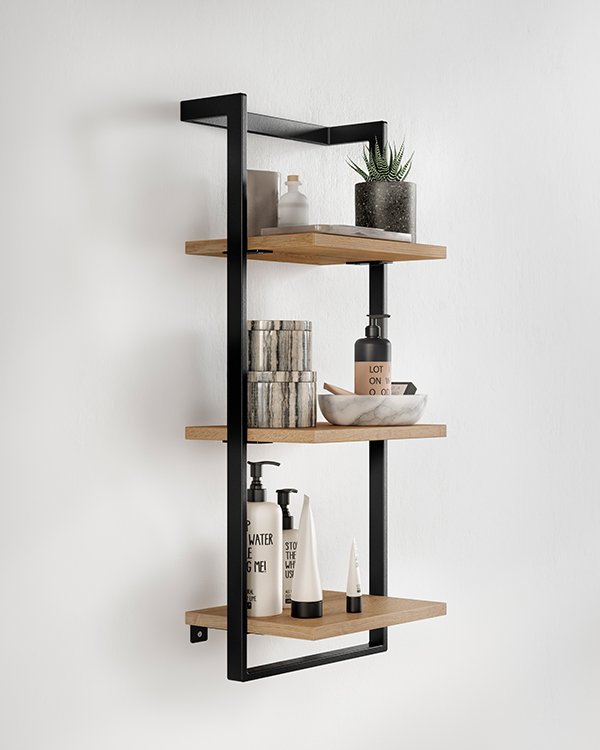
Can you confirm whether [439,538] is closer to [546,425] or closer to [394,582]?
[394,582]

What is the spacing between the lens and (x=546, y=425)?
6.39 feet

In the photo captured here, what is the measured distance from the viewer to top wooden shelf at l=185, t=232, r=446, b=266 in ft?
4.09

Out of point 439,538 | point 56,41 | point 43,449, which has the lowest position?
point 439,538

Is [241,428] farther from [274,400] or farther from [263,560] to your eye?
[263,560]

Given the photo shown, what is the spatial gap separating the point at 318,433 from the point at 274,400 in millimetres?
87

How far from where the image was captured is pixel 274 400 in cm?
127

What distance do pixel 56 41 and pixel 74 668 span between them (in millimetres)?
773

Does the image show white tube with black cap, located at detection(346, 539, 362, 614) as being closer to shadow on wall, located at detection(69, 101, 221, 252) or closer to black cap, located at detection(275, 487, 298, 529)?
black cap, located at detection(275, 487, 298, 529)

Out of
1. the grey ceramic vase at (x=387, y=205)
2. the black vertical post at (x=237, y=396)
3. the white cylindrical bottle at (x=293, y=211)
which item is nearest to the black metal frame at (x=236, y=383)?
the black vertical post at (x=237, y=396)

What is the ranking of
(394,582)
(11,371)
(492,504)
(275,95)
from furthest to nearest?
(492,504) → (394,582) → (275,95) → (11,371)

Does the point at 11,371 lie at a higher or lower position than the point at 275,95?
lower

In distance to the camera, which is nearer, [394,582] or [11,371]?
[11,371]

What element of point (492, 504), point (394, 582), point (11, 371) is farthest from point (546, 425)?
point (11, 371)

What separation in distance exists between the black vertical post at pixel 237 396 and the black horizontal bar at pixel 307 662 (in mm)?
21
